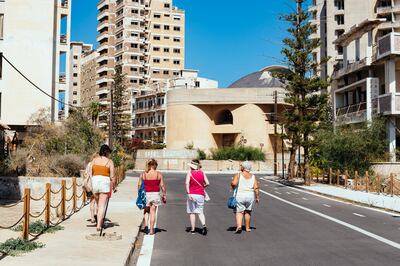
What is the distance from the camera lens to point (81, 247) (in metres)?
9.72

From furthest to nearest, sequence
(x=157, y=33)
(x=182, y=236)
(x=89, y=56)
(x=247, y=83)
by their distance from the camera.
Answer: (x=89, y=56) < (x=157, y=33) < (x=247, y=83) < (x=182, y=236)

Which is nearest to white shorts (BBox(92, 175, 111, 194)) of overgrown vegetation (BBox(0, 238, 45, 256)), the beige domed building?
overgrown vegetation (BBox(0, 238, 45, 256))

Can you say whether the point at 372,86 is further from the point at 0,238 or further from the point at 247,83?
the point at 247,83

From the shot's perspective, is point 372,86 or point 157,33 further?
point 157,33

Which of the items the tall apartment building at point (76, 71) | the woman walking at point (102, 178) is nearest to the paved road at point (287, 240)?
the woman walking at point (102, 178)

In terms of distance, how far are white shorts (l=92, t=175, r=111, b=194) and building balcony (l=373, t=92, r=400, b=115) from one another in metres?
25.7

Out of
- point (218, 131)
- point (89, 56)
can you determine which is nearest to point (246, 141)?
point (218, 131)

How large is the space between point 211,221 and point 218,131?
67328 millimetres

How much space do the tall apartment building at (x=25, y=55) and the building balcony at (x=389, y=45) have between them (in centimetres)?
2491

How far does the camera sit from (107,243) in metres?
10.2

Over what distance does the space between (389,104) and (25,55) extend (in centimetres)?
2737

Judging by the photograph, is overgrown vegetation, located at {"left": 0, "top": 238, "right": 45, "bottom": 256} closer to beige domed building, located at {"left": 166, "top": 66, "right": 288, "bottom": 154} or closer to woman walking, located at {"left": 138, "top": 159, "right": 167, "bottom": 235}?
woman walking, located at {"left": 138, "top": 159, "right": 167, "bottom": 235}

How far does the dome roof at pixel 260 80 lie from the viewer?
8962cm

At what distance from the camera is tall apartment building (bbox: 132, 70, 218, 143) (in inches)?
3524
